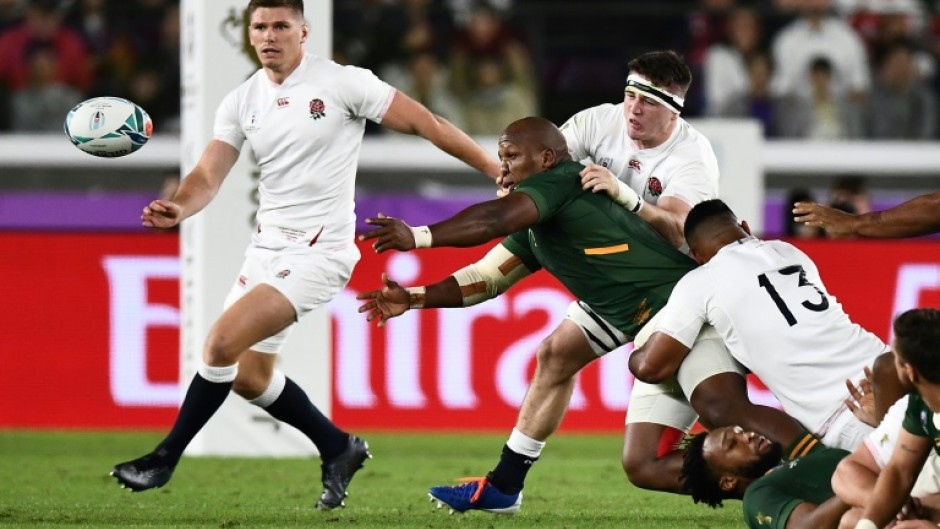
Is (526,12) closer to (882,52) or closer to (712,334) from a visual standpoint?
(882,52)

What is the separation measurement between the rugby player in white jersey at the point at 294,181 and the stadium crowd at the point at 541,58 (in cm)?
646

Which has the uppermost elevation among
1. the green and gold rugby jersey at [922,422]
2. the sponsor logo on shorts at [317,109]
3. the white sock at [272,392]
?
the sponsor logo on shorts at [317,109]

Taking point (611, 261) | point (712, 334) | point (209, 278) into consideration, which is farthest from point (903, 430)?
point (209, 278)

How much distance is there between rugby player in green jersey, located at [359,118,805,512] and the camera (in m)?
6.38

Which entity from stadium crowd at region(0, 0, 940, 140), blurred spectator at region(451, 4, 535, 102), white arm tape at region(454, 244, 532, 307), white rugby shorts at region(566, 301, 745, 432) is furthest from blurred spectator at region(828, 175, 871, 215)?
white arm tape at region(454, 244, 532, 307)

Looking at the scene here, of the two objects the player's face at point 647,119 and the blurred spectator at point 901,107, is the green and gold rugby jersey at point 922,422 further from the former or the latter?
the blurred spectator at point 901,107

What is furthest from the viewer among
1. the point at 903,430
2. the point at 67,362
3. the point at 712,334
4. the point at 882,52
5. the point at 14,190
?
the point at 882,52

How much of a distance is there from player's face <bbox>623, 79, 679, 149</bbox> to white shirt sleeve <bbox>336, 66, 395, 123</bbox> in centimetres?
121

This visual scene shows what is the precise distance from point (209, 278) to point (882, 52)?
786cm

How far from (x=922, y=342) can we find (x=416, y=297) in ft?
7.53

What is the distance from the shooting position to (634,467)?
6.80 meters

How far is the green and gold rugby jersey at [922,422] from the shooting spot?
5.22 m

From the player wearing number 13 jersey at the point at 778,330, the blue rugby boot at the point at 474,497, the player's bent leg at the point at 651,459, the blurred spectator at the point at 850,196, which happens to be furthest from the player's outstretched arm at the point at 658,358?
the blurred spectator at the point at 850,196

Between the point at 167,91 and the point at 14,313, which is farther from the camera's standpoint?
the point at 167,91
